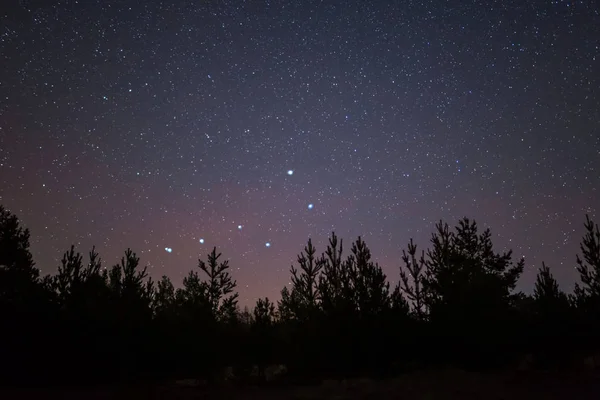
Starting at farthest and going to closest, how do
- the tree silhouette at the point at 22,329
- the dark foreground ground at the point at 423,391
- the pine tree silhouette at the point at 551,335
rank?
the pine tree silhouette at the point at 551,335 < the tree silhouette at the point at 22,329 < the dark foreground ground at the point at 423,391

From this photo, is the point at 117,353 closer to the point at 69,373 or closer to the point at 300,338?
the point at 69,373

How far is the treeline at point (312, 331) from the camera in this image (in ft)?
50.0

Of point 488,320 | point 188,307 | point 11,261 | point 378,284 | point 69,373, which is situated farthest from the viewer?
point 11,261

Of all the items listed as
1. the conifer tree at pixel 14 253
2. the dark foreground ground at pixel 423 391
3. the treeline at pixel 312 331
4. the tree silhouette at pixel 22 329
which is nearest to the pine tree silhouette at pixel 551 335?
the treeline at pixel 312 331

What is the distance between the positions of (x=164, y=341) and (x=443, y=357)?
1247 cm

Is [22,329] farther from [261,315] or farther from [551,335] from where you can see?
[551,335]

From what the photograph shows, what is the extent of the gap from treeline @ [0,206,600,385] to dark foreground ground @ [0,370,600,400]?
9.48 feet

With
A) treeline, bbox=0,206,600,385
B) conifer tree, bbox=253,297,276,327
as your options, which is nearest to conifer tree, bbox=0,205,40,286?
treeline, bbox=0,206,600,385

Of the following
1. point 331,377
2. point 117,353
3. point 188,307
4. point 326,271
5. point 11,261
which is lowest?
point 331,377

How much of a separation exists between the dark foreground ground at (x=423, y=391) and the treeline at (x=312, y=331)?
2.89 metres

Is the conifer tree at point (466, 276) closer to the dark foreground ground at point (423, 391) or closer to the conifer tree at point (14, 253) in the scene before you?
the dark foreground ground at point (423, 391)

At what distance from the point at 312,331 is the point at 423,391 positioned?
285 inches

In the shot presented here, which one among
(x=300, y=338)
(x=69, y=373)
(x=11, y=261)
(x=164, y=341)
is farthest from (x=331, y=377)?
(x=11, y=261)

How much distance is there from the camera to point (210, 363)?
1819 cm
